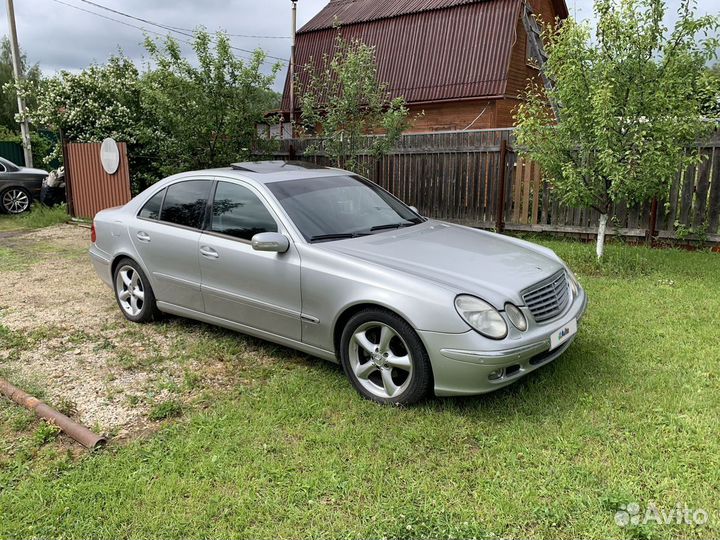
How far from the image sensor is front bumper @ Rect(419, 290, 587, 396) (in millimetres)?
3312

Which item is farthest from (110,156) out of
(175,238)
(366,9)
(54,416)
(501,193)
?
(366,9)

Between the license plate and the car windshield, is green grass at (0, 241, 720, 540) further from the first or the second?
the car windshield

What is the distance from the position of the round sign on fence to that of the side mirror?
922 cm

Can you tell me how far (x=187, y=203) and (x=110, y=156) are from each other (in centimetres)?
822

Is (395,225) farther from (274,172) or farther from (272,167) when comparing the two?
(272,167)

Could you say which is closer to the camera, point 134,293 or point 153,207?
point 153,207

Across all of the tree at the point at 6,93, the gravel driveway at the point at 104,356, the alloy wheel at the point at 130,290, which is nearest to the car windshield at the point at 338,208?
the gravel driveway at the point at 104,356

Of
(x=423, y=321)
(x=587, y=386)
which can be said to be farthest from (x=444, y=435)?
(x=587, y=386)

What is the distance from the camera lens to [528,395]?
12.4ft

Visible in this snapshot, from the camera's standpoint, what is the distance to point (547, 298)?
149 inches

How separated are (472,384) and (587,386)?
102cm

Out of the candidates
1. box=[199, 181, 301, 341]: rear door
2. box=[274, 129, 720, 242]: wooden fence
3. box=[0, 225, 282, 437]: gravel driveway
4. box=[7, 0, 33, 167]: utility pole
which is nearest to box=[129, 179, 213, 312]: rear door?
box=[199, 181, 301, 341]: rear door

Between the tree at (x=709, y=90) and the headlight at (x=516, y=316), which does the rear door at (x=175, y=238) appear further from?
the tree at (x=709, y=90)

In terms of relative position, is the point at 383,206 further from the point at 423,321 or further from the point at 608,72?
the point at 608,72
